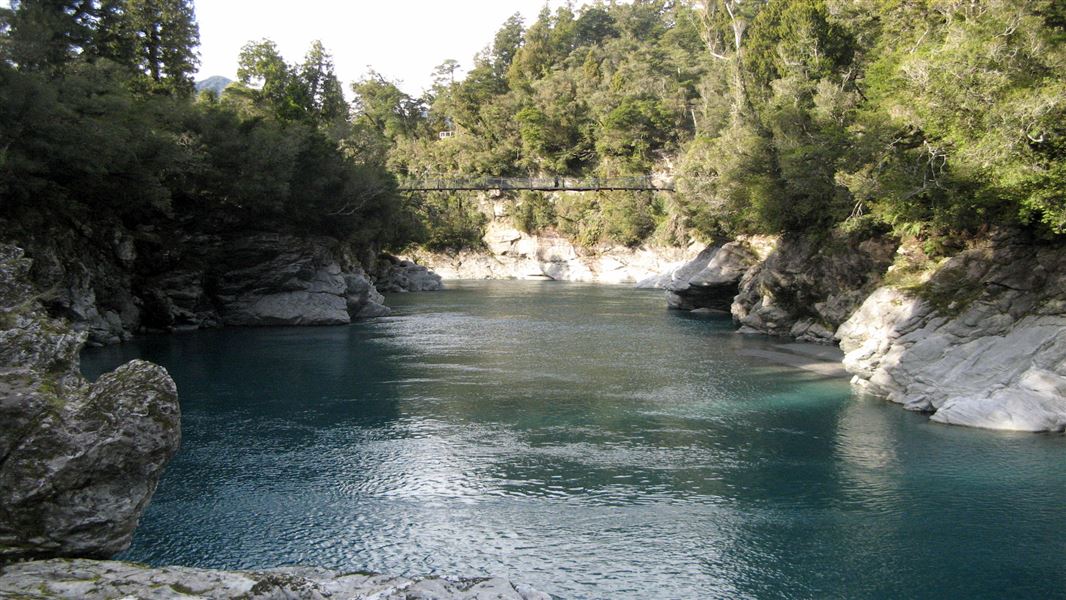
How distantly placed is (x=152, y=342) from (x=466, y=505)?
21.2 m

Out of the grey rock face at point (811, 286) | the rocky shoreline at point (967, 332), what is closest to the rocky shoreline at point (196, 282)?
the grey rock face at point (811, 286)

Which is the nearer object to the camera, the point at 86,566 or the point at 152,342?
the point at 86,566

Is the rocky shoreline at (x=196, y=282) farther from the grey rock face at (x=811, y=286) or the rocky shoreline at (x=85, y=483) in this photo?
the rocky shoreline at (x=85, y=483)

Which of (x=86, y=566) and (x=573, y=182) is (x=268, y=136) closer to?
(x=86, y=566)

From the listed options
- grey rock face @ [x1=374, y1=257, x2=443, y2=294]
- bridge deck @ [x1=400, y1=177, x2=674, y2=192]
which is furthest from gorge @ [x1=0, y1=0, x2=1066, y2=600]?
bridge deck @ [x1=400, y1=177, x2=674, y2=192]

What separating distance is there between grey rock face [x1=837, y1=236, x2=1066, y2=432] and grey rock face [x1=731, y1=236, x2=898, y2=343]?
4981 mm

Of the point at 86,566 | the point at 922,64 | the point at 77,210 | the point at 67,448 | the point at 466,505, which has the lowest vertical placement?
the point at 466,505

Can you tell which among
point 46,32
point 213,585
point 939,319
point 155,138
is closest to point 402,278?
point 155,138

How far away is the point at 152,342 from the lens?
28.6 m

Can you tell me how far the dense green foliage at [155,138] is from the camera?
23.0 m

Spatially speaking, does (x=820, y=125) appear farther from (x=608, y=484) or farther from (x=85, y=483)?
(x=85, y=483)

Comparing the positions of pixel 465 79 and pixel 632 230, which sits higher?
pixel 465 79

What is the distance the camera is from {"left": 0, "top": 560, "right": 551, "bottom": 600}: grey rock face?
6039 millimetres

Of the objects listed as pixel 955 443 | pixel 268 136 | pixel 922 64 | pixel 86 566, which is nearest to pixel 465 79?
pixel 268 136
